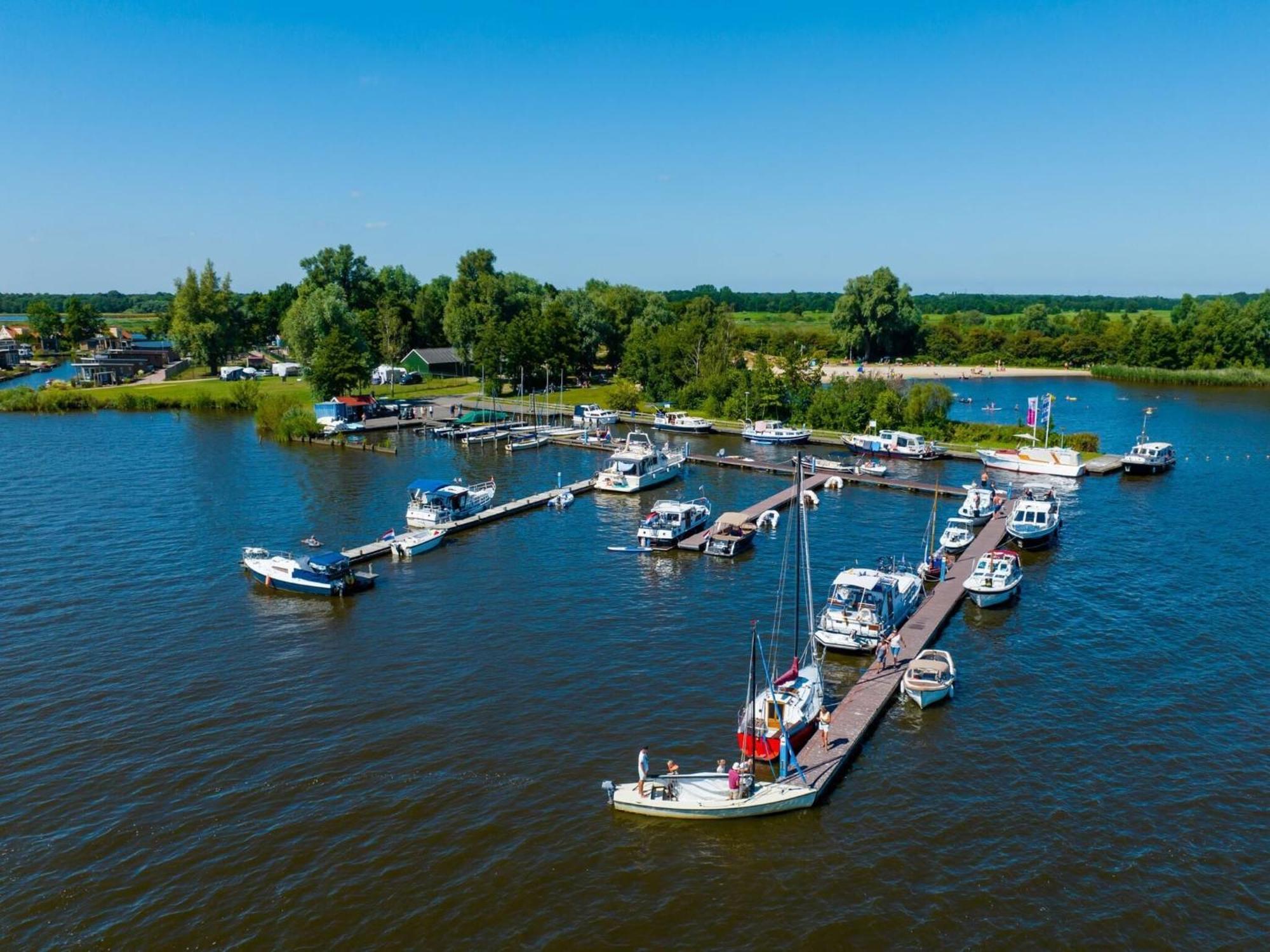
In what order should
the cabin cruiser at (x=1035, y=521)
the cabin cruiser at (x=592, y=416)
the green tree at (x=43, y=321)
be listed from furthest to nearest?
the green tree at (x=43, y=321)
the cabin cruiser at (x=592, y=416)
the cabin cruiser at (x=1035, y=521)

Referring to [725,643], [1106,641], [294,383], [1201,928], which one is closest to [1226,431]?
[1106,641]

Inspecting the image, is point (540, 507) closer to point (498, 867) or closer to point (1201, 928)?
point (498, 867)

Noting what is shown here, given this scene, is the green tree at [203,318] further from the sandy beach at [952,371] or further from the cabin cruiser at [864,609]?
the cabin cruiser at [864,609]

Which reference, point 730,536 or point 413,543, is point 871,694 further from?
point 413,543

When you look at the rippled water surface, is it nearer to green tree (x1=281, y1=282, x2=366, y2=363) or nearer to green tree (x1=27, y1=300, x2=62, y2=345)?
green tree (x1=281, y1=282, x2=366, y2=363)

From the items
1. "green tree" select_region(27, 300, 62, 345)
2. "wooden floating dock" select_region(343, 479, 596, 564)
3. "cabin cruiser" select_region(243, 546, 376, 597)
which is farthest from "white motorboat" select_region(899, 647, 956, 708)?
"green tree" select_region(27, 300, 62, 345)

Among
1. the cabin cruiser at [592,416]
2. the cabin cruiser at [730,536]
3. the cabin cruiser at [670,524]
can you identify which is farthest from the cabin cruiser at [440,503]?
the cabin cruiser at [592,416]

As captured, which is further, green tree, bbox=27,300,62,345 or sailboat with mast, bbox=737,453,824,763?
green tree, bbox=27,300,62,345
